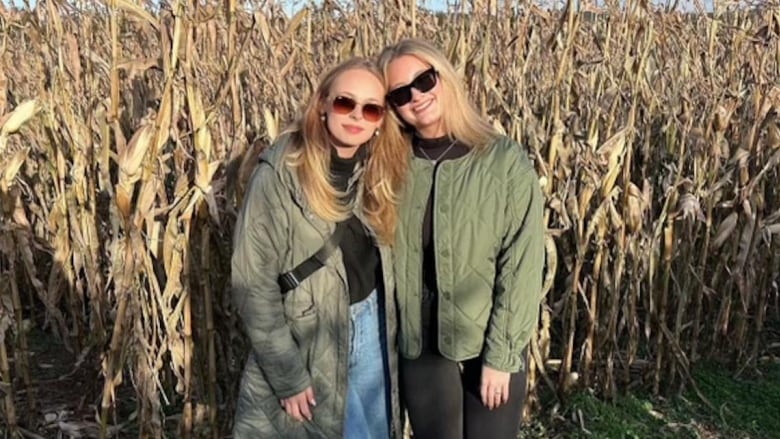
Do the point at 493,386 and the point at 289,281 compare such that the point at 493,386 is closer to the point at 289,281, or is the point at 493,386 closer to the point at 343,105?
the point at 289,281

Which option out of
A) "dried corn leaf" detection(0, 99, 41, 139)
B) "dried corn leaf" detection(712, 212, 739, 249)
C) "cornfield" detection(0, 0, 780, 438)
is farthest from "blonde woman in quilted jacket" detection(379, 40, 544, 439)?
"dried corn leaf" detection(712, 212, 739, 249)

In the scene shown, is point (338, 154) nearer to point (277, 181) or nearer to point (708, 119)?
point (277, 181)

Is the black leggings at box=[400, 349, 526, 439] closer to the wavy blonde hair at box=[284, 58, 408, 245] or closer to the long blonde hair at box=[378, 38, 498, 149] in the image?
the wavy blonde hair at box=[284, 58, 408, 245]

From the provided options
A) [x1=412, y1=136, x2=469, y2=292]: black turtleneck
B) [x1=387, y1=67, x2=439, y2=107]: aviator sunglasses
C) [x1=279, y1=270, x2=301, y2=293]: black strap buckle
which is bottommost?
[x1=279, y1=270, x2=301, y2=293]: black strap buckle

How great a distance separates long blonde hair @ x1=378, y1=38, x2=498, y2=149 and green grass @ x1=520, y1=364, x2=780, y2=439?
1.53 meters

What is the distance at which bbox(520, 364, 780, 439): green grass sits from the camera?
121 inches

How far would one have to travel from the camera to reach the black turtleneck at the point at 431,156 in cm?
204

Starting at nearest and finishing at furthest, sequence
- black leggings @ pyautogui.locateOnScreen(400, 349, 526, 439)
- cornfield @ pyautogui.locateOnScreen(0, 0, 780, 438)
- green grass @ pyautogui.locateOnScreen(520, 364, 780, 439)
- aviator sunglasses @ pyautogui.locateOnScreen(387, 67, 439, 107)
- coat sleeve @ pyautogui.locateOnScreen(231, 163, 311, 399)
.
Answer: coat sleeve @ pyautogui.locateOnScreen(231, 163, 311, 399)
aviator sunglasses @ pyautogui.locateOnScreen(387, 67, 439, 107)
black leggings @ pyautogui.locateOnScreen(400, 349, 526, 439)
cornfield @ pyautogui.locateOnScreen(0, 0, 780, 438)
green grass @ pyautogui.locateOnScreen(520, 364, 780, 439)

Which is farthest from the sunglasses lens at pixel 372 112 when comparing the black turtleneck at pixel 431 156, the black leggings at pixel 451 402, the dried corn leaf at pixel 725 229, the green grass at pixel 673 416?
the dried corn leaf at pixel 725 229

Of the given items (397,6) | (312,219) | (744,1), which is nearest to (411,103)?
(312,219)

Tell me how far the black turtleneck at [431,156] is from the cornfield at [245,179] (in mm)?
612

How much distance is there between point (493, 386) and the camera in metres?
2.06

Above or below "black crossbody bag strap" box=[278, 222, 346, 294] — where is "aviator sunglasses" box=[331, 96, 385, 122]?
above

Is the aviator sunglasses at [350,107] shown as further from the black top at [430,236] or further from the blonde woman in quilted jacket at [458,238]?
the black top at [430,236]
